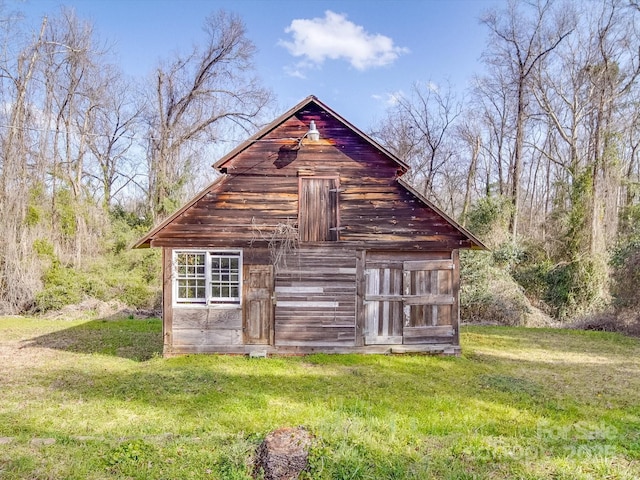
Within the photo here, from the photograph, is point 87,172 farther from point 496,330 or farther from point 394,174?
point 496,330

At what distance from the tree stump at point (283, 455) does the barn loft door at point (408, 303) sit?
5120mm

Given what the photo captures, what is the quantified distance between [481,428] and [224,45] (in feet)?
81.3

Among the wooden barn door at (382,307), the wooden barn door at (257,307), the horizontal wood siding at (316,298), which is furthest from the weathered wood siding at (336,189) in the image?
the wooden barn door at (382,307)

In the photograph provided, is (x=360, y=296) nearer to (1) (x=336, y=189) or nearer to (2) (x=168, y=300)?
(1) (x=336, y=189)

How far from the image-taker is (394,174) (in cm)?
940

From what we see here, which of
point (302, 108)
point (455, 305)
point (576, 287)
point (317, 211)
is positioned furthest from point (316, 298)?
point (576, 287)

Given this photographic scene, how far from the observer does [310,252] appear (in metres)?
9.37

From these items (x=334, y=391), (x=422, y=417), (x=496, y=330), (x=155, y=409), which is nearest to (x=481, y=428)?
(x=422, y=417)

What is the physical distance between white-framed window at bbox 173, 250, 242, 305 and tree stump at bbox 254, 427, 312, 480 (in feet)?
16.7

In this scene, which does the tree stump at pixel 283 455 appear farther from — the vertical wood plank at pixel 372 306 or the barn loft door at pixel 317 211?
the barn loft door at pixel 317 211

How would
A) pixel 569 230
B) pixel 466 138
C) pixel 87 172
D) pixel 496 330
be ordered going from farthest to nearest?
pixel 466 138 → pixel 87 172 → pixel 569 230 → pixel 496 330

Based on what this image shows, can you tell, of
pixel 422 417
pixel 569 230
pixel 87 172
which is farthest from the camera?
pixel 87 172

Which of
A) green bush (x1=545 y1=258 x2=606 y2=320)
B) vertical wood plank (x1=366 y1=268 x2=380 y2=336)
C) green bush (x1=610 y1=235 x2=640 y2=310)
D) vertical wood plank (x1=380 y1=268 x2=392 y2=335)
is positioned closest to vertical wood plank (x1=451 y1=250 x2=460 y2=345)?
vertical wood plank (x1=380 y1=268 x2=392 y2=335)

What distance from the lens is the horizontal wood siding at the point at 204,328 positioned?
9.15 meters
